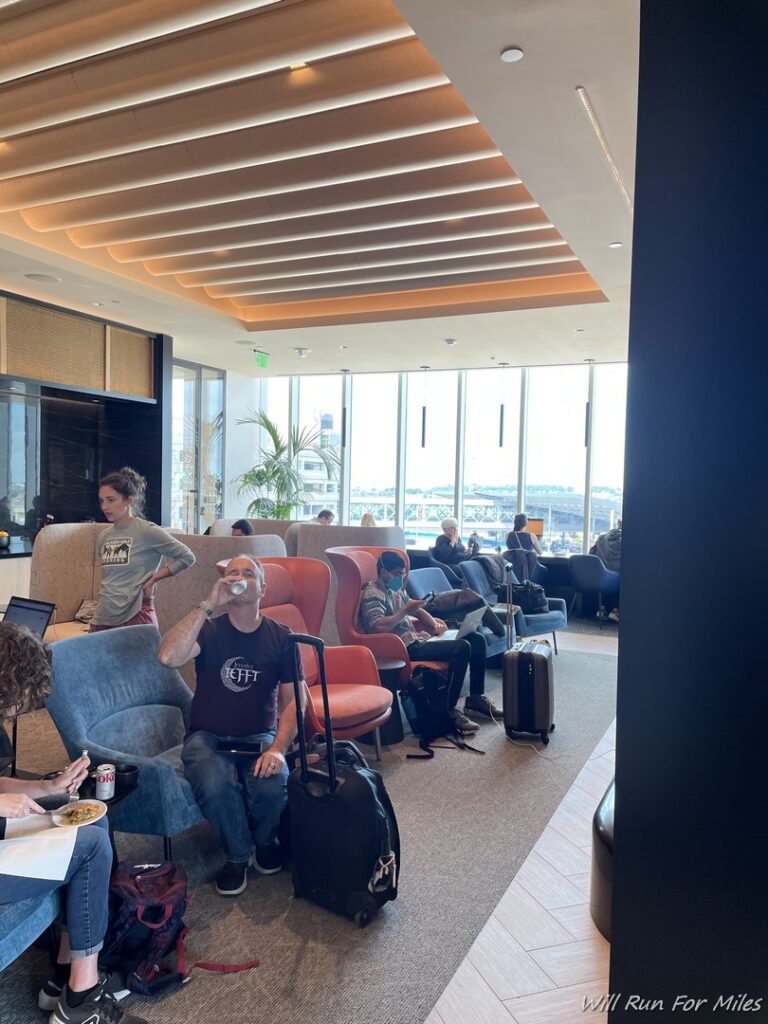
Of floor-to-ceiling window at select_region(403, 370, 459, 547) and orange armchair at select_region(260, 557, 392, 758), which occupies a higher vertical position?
floor-to-ceiling window at select_region(403, 370, 459, 547)

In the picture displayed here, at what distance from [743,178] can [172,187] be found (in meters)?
4.76

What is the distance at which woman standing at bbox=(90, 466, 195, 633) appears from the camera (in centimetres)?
371

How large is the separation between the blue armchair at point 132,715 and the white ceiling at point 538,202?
8.81 feet

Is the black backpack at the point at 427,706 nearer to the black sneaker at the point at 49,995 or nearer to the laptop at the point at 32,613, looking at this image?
the laptop at the point at 32,613

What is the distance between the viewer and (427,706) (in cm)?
414

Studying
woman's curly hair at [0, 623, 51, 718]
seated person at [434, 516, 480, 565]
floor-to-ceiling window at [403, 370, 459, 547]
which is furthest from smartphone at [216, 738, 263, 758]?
floor-to-ceiling window at [403, 370, 459, 547]

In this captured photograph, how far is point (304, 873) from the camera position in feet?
8.00

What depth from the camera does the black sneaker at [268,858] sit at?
2635mm

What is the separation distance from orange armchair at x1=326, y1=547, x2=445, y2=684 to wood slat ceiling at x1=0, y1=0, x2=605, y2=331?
2472mm

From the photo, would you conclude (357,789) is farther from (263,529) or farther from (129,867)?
(263,529)

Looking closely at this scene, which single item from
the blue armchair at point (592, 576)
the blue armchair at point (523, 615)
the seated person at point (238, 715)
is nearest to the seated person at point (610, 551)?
the blue armchair at point (592, 576)

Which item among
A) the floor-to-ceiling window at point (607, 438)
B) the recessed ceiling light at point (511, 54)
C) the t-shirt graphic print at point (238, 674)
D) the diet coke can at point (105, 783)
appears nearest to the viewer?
the diet coke can at point (105, 783)

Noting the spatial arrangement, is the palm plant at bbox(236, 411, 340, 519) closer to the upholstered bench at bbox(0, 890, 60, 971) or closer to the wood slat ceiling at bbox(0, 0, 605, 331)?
the wood slat ceiling at bbox(0, 0, 605, 331)

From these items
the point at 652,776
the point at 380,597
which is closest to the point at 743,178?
the point at 652,776
